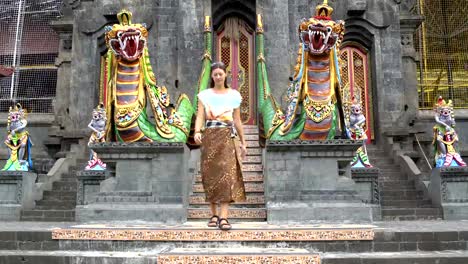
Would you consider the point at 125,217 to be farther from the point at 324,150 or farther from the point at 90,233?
the point at 324,150

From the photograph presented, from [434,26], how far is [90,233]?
18.3 m

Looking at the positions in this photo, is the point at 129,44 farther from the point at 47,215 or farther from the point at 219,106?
the point at 47,215

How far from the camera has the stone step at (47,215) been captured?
11797 mm

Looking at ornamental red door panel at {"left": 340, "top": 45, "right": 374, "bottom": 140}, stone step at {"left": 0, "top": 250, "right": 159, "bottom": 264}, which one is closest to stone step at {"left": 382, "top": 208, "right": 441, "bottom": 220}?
ornamental red door panel at {"left": 340, "top": 45, "right": 374, "bottom": 140}

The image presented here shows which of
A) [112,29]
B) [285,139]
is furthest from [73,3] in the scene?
[285,139]

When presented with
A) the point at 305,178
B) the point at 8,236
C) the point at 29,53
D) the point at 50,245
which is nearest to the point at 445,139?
the point at 305,178

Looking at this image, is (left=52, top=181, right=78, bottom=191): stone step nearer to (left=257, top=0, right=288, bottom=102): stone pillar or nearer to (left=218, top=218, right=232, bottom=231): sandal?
(left=257, top=0, right=288, bottom=102): stone pillar

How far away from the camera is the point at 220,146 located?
6.11m

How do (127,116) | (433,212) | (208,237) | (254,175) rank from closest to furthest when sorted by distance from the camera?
(208,237), (127,116), (254,175), (433,212)

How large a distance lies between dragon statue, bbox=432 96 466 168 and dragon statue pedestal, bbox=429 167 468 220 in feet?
0.92

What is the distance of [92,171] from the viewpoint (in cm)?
1164

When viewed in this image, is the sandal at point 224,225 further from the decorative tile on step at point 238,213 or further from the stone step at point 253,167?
the stone step at point 253,167

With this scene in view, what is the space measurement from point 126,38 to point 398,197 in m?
8.20

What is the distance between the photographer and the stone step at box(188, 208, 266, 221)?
27.6 feet
